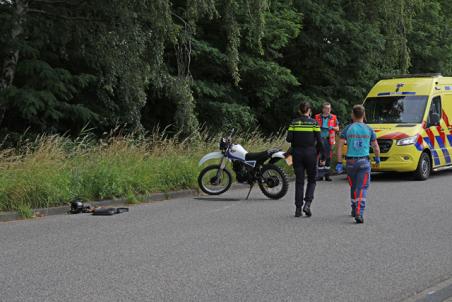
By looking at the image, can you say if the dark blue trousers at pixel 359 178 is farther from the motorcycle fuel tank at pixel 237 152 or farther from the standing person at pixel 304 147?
the motorcycle fuel tank at pixel 237 152

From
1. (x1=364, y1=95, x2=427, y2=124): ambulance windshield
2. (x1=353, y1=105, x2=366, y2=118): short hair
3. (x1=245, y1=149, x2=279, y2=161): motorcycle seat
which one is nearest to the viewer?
(x1=353, y1=105, x2=366, y2=118): short hair

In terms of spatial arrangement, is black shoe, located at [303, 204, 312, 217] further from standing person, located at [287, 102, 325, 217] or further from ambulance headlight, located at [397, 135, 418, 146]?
ambulance headlight, located at [397, 135, 418, 146]

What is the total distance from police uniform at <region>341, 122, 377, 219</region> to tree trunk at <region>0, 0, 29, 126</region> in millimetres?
10632

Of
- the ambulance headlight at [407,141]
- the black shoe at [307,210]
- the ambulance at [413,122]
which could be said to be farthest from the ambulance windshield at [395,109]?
the black shoe at [307,210]

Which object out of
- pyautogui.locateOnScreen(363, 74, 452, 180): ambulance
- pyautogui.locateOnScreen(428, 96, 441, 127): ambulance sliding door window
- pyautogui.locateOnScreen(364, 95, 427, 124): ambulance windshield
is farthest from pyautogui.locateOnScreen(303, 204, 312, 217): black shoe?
pyautogui.locateOnScreen(428, 96, 441, 127): ambulance sliding door window

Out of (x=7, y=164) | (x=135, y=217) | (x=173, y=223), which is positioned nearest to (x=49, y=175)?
(x=7, y=164)

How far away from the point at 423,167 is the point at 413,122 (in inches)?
46.6

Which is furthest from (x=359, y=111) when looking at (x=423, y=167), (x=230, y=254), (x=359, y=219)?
(x=423, y=167)

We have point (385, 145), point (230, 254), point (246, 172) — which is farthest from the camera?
point (385, 145)

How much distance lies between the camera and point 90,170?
13.4 meters

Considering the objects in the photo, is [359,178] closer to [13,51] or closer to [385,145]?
[385,145]

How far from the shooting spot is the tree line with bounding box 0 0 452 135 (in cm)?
1775

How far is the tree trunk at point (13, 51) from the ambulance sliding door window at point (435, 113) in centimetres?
1081

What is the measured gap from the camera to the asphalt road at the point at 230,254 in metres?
6.26
